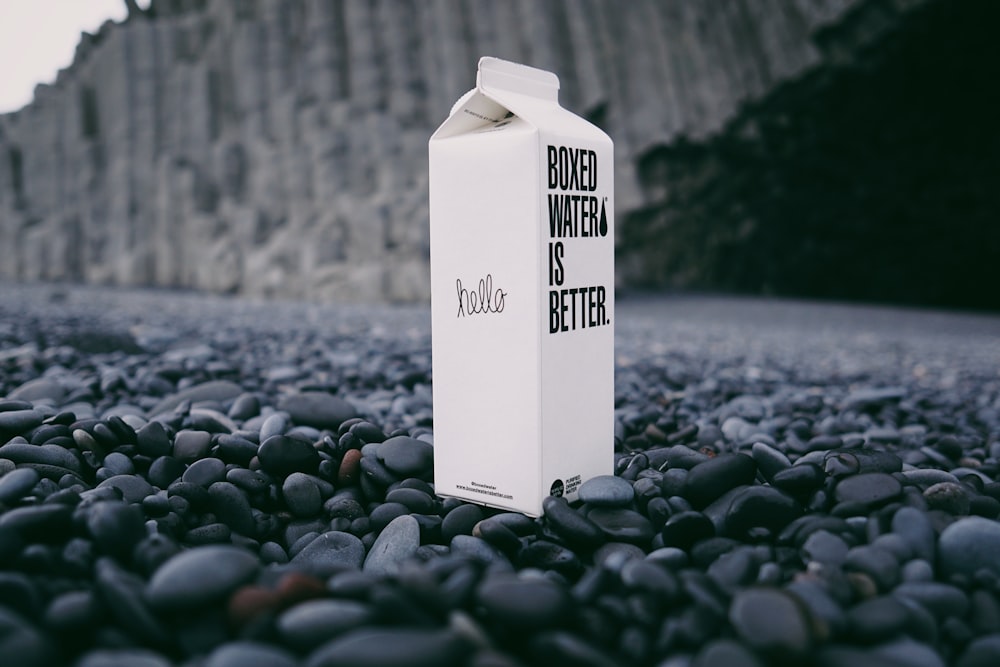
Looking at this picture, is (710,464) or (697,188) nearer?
(710,464)

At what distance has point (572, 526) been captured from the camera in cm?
134

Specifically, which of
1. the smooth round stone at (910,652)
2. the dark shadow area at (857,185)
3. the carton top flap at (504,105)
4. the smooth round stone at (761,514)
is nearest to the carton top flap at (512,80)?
the carton top flap at (504,105)

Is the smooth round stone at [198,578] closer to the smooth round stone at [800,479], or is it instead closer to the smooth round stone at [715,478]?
the smooth round stone at [715,478]

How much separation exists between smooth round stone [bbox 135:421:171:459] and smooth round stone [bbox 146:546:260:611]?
0.73 metres

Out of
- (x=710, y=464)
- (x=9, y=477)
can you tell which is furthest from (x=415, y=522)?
(x=9, y=477)

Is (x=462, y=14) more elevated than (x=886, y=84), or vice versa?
(x=462, y=14)

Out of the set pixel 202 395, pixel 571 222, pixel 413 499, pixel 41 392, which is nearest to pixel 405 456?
pixel 413 499

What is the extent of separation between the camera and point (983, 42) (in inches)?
327

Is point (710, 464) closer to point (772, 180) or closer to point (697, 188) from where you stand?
point (697, 188)

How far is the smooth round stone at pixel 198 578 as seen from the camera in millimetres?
928

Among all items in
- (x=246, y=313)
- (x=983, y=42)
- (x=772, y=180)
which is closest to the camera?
(x=246, y=313)

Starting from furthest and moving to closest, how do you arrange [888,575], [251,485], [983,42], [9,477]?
1. [983,42]
2. [251,485]
3. [9,477]
4. [888,575]

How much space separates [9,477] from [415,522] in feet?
2.20

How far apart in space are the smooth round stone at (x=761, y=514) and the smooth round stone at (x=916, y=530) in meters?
0.17
